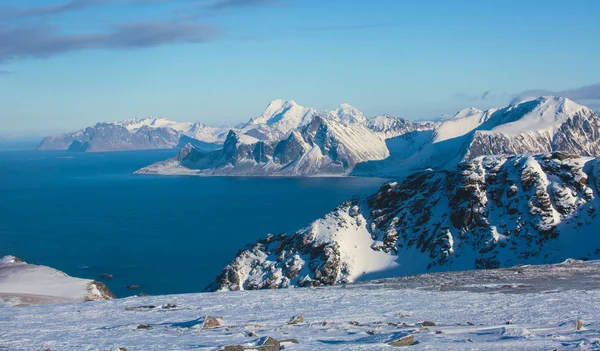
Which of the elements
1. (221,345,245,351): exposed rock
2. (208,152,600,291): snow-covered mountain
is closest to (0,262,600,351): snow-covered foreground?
(221,345,245,351): exposed rock

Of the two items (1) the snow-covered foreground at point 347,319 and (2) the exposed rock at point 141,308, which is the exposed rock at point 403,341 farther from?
(2) the exposed rock at point 141,308

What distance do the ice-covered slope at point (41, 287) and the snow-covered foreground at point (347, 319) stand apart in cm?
1658

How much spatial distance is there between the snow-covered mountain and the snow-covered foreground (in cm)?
4035

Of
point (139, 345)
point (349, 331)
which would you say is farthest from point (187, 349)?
point (349, 331)

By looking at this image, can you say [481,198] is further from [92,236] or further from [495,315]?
[92,236]

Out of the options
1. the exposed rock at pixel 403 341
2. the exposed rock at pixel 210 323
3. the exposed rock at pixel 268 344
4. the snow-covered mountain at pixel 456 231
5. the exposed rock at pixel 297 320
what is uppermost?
the exposed rock at pixel 268 344

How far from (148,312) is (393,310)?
13642 millimetres

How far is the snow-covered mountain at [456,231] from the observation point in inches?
3366

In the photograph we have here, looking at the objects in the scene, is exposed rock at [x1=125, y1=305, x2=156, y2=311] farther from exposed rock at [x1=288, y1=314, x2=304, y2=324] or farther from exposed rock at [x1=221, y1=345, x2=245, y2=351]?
exposed rock at [x1=221, y1=345, x2=245, y2=351]

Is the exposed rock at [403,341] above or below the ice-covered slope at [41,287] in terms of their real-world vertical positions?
above

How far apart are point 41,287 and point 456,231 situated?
55437 millimetres

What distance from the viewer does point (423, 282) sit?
48.2 m

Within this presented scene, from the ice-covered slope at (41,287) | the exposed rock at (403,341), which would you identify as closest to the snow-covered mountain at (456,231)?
the ice-covered slope at (41,287)

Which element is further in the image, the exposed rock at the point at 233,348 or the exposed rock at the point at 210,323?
the exposed rock at the point at 210,323
